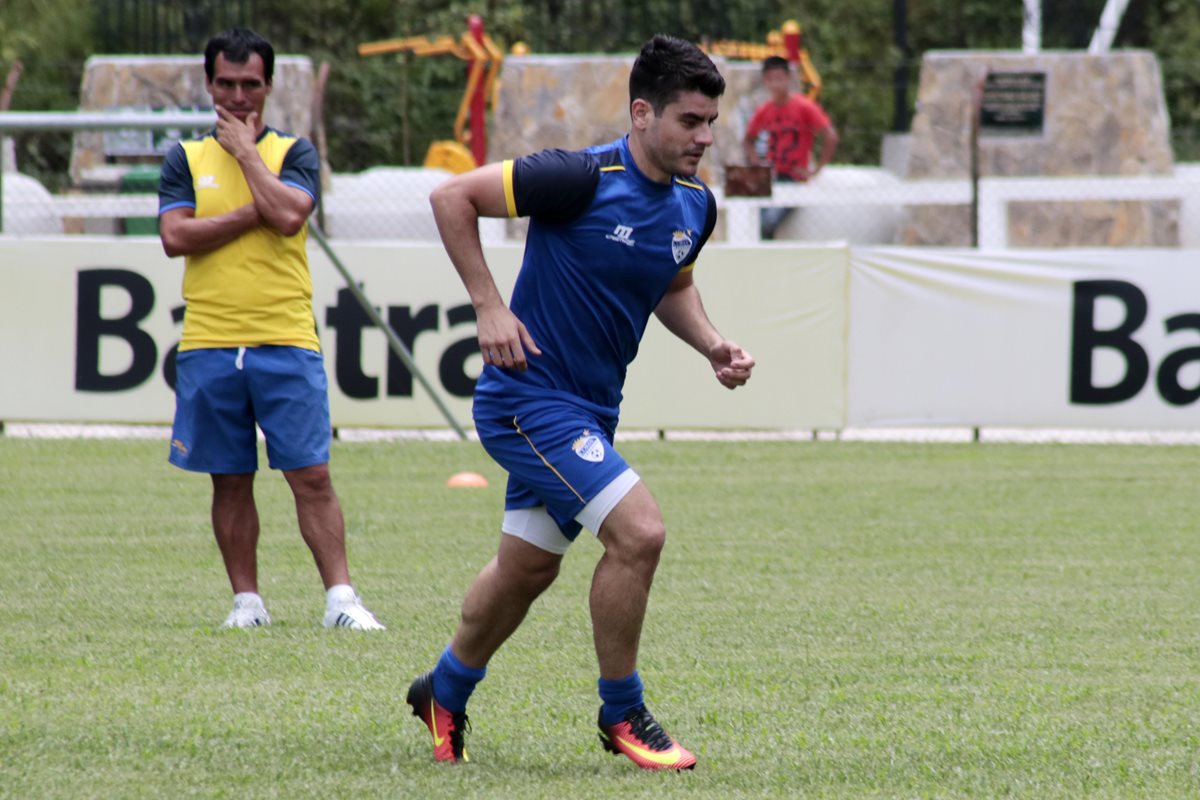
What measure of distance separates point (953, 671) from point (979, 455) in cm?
693

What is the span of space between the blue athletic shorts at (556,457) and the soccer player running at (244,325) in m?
2.08

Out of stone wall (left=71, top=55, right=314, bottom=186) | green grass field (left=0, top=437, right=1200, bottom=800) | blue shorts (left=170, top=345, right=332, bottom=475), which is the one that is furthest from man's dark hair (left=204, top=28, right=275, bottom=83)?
stone wall (left=71, top=55, right=314, bottom=186)

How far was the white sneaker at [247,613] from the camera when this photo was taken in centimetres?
683

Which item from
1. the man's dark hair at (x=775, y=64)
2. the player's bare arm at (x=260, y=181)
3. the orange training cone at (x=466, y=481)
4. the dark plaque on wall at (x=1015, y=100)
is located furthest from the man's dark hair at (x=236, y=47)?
the dark plaque on wall at (x=1015, y=100)

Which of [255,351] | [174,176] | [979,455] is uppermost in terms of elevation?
[174,176]

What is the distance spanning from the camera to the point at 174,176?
6855mm

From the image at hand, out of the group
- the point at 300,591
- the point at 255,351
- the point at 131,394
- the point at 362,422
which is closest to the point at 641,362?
the point at 362,422

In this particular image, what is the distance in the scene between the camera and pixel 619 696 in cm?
484

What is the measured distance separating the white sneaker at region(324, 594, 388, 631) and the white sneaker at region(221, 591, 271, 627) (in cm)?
24

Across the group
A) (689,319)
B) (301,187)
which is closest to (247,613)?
(301,187)

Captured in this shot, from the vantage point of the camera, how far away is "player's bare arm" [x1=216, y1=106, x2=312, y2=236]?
21.9 feet

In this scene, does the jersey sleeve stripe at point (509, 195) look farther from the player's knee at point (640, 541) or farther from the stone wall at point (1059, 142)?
the stone wall at point (1059, 142)

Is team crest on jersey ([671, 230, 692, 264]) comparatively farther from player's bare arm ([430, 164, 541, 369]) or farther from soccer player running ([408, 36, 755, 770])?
player's bare arm ([430, 164, 541, 369])

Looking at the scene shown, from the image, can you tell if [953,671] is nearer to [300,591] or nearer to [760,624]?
[760,624]
